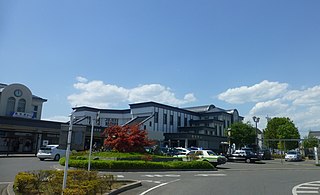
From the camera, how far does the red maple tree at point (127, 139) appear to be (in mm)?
27156

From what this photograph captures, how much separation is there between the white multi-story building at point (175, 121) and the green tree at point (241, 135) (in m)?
4.03

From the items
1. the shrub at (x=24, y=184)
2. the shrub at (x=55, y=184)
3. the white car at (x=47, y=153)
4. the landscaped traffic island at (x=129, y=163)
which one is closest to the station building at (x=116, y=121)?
the landscaped traffic island at (x=129, y=163)

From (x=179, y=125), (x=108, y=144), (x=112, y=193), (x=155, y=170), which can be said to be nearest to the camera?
(x=112, y=193)

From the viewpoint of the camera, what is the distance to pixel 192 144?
2387 inches

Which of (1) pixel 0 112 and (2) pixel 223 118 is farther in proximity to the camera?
(2) pixel 223 118

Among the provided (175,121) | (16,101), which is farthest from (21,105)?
(175,121)

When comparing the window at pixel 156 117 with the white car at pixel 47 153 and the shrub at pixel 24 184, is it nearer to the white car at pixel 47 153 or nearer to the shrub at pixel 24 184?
the white car at pixel 47 153

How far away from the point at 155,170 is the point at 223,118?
54274 millimetres

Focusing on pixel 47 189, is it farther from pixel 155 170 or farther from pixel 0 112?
pixel 0 112

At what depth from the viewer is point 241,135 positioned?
6225cm

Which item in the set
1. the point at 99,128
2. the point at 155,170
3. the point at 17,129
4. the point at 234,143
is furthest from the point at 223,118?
the point at 155,170

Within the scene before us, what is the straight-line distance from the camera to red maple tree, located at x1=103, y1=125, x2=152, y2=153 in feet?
89.1

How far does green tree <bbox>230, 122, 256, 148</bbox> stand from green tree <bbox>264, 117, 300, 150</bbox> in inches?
298

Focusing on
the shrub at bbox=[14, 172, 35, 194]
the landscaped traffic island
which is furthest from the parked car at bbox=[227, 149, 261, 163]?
the shrub at bbox=[14, 172, 35, 194]
